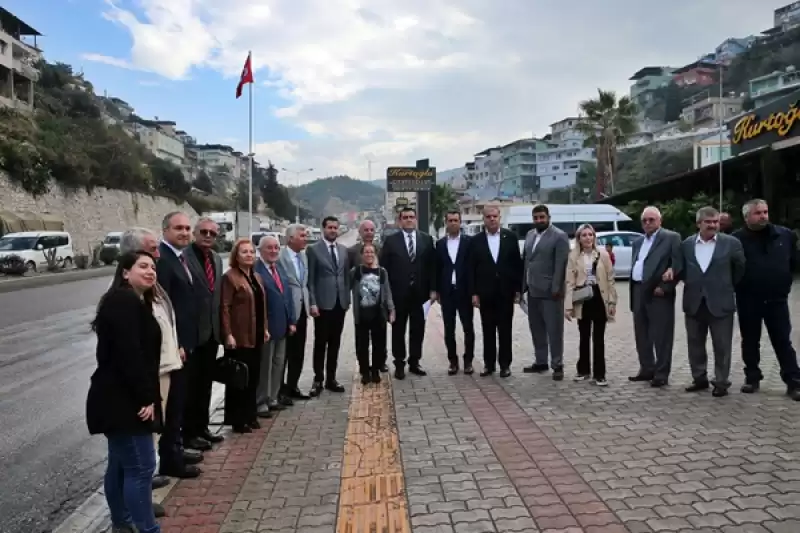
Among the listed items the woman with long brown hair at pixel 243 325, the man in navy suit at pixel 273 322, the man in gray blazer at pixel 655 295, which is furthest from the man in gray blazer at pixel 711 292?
the woman with long brown hair at pixel 243 325

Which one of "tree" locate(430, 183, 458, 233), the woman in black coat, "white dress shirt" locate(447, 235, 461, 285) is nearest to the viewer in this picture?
the woman in black coat

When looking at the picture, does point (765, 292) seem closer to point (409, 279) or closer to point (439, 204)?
point (409, 279)

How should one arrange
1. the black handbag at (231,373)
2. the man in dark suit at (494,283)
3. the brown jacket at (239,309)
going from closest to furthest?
the black handbag at (231,373), the brown jacket at (239,309), the man in dark suit at (494,283)

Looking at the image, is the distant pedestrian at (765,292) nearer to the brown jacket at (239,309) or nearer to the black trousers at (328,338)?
the black trousers at (328,338)

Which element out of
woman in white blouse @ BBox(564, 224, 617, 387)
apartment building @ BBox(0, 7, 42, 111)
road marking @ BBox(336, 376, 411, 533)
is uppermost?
apartment building @ BBox(0, 7, 42, 111)

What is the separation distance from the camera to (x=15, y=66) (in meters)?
49.3

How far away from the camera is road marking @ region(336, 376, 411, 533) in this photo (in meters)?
3.60

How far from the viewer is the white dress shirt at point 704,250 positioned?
20.4ft

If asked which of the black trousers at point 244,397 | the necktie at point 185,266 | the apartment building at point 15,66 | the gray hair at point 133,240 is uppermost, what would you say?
the apartment building at point 15,66

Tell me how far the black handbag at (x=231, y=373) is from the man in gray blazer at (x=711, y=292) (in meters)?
4.42

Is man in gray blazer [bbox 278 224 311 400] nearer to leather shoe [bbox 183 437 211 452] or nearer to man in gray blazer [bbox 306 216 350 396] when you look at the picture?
man in gray blazer [bbox 306 216 350 396]

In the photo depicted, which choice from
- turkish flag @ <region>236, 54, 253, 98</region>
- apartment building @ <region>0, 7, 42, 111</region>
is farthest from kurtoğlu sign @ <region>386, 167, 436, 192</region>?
apartment building @ <region>0, 7, 42, 111</region>

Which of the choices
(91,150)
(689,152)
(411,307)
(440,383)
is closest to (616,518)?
(440,383)

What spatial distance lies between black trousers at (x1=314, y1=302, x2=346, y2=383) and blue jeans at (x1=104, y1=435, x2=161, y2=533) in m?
3.35
